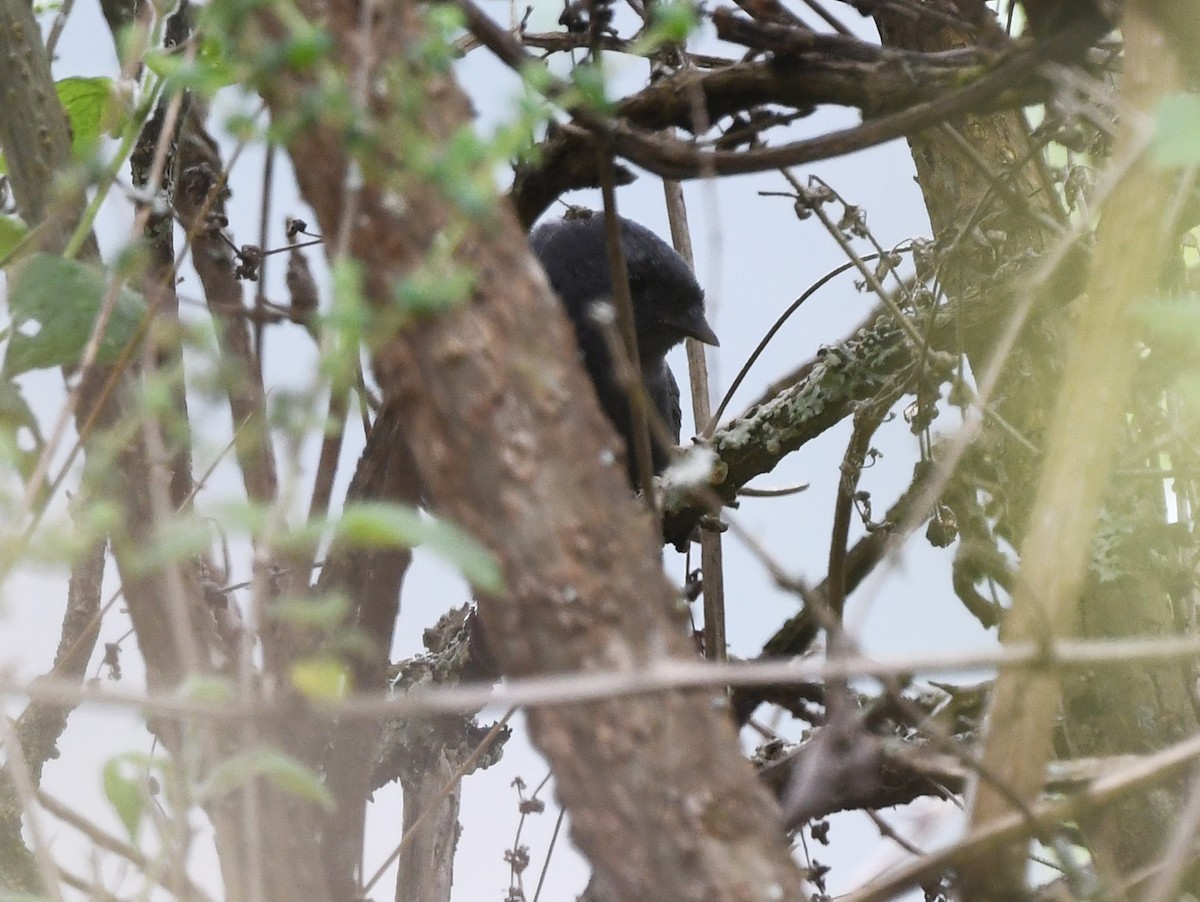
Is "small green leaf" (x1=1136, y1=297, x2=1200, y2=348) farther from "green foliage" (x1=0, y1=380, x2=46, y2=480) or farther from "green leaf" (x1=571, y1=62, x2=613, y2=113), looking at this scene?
"green foliage" (x1=0, y1=380, x2=46, y2=480)

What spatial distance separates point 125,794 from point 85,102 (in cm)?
92

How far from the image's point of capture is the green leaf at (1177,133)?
2.10 feet

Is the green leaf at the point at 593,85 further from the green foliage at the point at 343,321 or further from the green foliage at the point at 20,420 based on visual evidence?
the green foliage at the point at 20,420

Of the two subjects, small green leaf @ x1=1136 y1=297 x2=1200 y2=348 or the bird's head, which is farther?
the bird's head

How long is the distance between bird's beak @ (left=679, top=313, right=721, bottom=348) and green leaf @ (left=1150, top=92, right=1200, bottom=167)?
1999 mm

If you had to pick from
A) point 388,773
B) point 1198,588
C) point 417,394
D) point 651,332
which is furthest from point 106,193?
point 651,332

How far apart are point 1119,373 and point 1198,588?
105cm

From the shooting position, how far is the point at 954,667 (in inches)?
24.1

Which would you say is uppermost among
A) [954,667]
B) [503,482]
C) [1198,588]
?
[1198,588]

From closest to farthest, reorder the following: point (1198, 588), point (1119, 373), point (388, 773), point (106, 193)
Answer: point (1119, 373), point (106, 193), point (1198, 588), point (388, 773)

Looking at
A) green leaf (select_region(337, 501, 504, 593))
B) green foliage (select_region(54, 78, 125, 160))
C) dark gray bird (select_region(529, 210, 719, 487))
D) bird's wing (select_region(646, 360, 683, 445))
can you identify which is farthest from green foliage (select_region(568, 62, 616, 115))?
bird's wing (select_region(646, 360, 683, 445))

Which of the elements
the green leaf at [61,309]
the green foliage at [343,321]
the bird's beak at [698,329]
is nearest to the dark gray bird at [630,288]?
the bird's beak at [698,329]

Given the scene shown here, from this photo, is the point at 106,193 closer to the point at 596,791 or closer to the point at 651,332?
the point at 596,791

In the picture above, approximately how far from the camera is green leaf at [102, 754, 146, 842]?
31.1 inches
